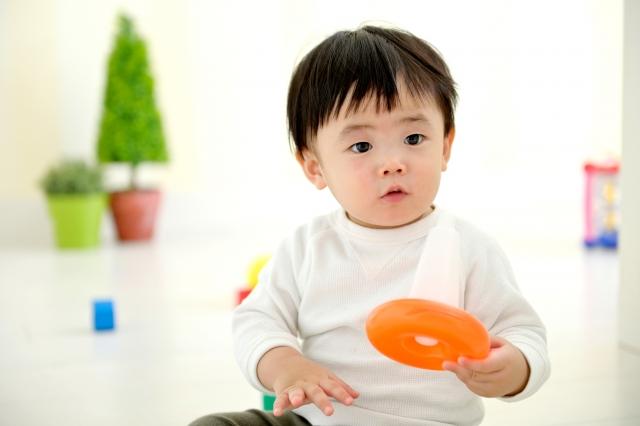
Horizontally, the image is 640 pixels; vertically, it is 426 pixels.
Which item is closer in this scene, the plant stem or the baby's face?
the baby's face

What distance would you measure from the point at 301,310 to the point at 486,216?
3.20 metres

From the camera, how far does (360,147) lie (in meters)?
1.09

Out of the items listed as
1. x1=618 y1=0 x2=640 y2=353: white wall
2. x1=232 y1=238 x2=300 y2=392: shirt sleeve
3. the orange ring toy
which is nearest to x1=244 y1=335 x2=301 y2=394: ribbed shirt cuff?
x1=232 y1=238 x2=300 y2=392: shirt sleeve

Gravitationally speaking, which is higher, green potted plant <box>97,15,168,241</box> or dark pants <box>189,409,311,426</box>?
green potted plant <box>97,15,168,241</box>

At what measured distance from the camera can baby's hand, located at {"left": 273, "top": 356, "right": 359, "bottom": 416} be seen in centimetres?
98

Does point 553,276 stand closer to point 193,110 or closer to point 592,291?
point 592,291

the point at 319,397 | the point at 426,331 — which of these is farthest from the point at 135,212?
the point at 426,331

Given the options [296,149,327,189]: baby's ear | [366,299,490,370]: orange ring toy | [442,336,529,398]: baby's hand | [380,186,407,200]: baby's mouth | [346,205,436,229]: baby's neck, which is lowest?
[442,336,529,398]: baby's hand

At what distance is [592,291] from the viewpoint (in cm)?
238

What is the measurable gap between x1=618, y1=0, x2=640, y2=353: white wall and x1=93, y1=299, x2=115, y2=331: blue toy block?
1.21 meters

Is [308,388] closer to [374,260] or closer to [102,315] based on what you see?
[374,260]

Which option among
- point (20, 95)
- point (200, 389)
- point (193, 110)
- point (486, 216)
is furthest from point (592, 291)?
point (20, 95)

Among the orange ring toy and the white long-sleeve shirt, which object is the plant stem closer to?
the white long-sleeve shirt

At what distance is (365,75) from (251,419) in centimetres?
47
